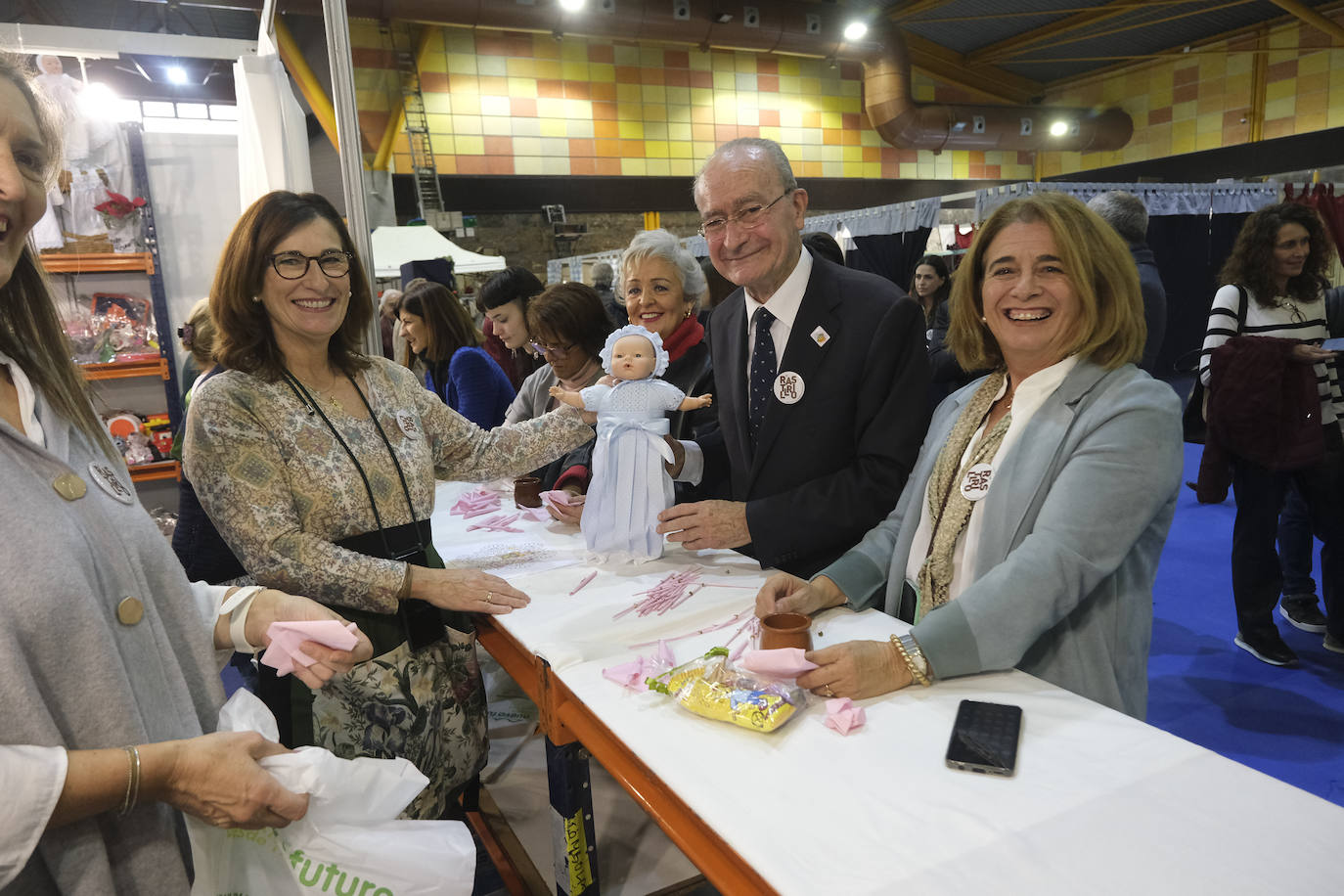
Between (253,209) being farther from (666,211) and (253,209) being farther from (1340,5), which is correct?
(1340,5)

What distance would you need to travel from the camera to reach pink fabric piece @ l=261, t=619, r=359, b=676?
1.20 metres

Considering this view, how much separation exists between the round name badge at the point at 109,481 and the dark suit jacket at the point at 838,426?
1.20 m

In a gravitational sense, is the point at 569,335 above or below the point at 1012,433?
above

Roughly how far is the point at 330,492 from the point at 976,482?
132 centimetres

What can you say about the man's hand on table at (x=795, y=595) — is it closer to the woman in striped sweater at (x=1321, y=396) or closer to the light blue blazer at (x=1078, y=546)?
the light blue blazer at (x=1078, y=546)

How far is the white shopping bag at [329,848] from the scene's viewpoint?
1028 mm

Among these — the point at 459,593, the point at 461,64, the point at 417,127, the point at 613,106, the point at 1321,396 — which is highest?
the point at 461,64

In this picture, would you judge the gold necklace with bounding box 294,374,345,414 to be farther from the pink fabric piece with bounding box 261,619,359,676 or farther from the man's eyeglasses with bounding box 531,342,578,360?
the man's eyeglasses with bounding box 531,342,578,360

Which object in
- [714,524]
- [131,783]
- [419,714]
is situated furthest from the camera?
[714,524]

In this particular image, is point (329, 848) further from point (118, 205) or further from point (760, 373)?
point (118, 205)

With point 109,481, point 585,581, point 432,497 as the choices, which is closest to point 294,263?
point 432,497

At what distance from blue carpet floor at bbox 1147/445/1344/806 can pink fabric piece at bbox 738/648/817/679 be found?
186 cm

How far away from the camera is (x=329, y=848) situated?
40.6 inches

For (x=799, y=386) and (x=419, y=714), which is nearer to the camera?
(x=419, y=714)
